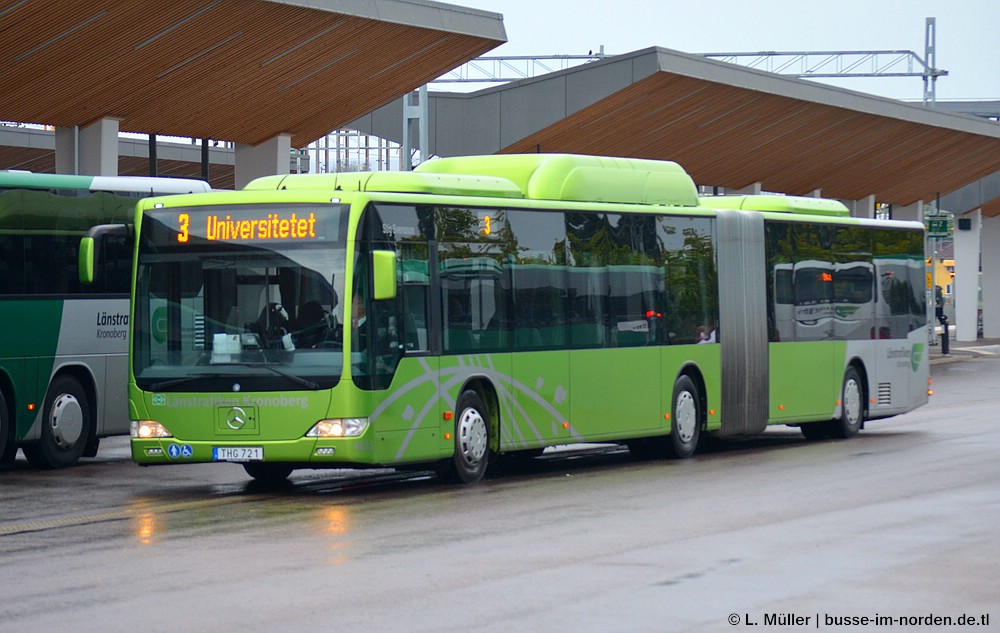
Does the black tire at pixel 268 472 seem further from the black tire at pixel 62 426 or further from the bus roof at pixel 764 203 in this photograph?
the bus roof at pixel 764 203

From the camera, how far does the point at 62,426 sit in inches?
801

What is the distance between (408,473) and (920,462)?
18.2ft

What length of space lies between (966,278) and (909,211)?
26.3 ft

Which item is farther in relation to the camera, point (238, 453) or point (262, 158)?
point (262, 158)

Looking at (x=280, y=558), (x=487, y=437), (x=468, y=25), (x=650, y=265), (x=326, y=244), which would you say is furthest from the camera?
(x=468, y=25)

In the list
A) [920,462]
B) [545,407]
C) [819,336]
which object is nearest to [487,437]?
[545,407]

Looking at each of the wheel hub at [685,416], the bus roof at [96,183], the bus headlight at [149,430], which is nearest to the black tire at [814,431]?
the wheel hub at [685,416]

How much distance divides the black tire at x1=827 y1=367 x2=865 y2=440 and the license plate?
35.9 feet

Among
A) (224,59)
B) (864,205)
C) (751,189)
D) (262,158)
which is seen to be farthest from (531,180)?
(864,205)

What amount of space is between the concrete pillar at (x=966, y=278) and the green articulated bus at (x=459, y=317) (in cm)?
4824

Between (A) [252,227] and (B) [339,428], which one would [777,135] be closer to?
(A) [252,227]

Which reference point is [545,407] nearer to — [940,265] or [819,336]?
[819,336]

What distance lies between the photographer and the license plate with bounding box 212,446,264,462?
53.1ft

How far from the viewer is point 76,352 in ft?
66.8
